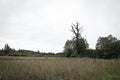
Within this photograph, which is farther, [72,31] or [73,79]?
[72,31]

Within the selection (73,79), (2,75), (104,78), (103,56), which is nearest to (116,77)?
(104,78)

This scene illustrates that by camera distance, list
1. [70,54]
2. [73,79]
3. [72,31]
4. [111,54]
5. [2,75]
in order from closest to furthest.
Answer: [73,79] < [2,75] < [111,54] < [70,54] < [72,31]

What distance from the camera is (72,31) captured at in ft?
139

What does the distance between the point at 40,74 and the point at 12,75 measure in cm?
104

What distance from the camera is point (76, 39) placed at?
4147 centimetres

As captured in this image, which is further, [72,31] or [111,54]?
[72,31]

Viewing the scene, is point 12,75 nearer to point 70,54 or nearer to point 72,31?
point 70,54

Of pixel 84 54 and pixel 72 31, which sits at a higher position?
pixel 72 31

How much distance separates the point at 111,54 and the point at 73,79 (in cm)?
2930

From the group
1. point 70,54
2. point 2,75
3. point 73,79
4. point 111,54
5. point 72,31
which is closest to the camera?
point 73,79

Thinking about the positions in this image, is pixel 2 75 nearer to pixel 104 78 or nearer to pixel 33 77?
pixel 33 77

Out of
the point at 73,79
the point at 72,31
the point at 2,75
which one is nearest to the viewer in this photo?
the point at 73,79

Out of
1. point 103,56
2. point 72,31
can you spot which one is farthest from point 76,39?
point 103,56

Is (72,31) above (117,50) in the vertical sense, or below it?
above
